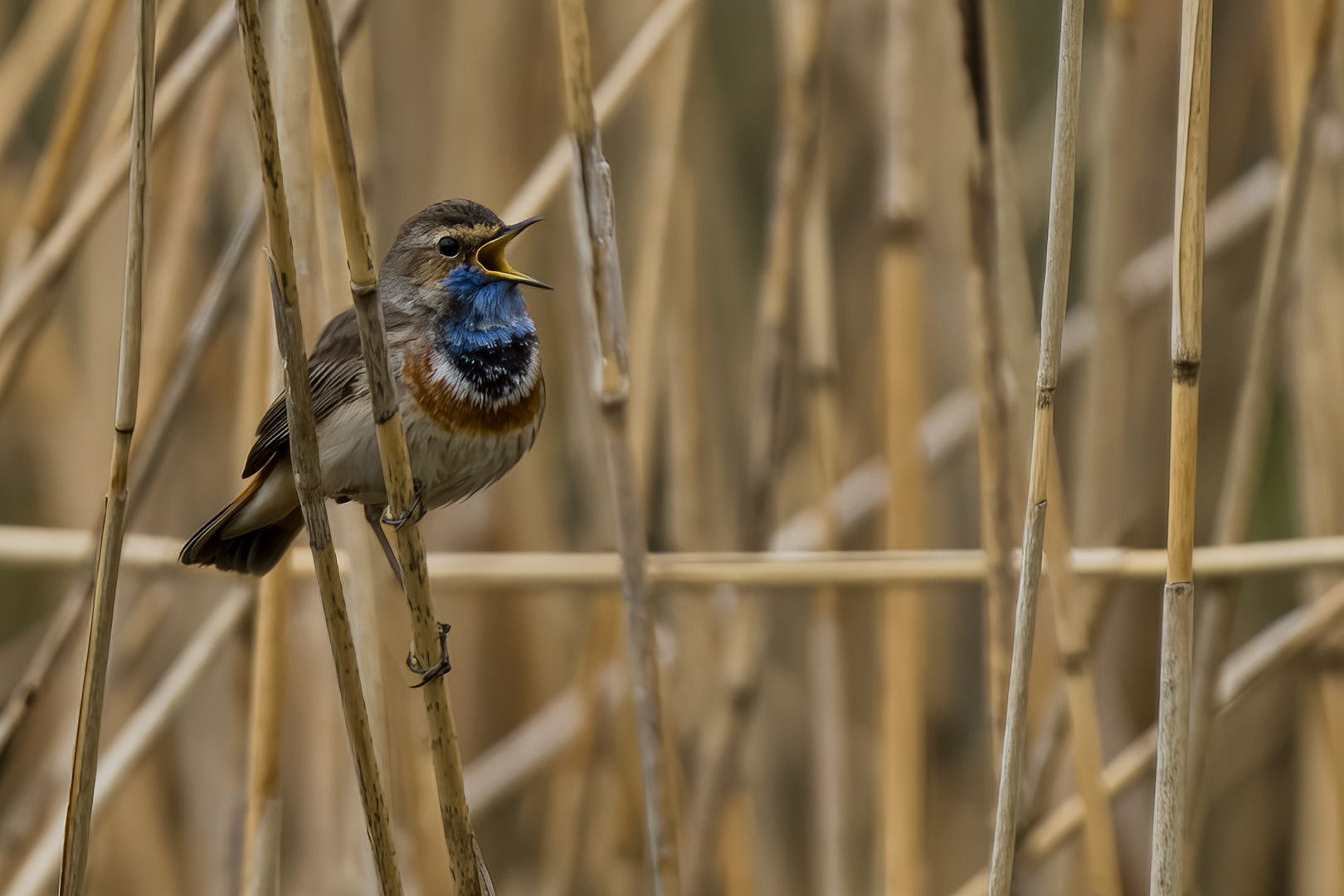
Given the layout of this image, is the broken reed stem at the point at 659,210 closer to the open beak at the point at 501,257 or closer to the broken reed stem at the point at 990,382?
the open beak at the point at 501,257

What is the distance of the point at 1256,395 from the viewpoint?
1.79 meters

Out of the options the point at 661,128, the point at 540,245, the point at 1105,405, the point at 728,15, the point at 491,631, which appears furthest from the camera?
the point at 728,15

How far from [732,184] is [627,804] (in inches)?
56.7

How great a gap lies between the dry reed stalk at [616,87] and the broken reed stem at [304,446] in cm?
92

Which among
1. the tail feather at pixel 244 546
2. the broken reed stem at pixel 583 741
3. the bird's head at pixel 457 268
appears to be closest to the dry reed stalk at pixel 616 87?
the bird's head at pixel 457 268

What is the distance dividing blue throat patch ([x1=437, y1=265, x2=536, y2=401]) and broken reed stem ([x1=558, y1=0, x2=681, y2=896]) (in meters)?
0.16

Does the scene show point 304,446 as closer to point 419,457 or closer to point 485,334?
point 419,457

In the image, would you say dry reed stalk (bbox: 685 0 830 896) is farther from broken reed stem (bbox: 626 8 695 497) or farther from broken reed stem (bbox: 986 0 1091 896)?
broken reed stem (bbox: 986 0 1091 896)

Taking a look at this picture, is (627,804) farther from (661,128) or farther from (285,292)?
(285,292)

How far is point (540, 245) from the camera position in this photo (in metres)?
2.88

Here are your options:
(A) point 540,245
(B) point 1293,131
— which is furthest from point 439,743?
(A) point 540,245

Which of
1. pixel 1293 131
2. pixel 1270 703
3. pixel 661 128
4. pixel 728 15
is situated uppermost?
pixel 728 15

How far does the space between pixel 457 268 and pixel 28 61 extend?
4.24ft

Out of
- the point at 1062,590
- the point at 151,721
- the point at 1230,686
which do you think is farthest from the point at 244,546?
the point at 1230,686
